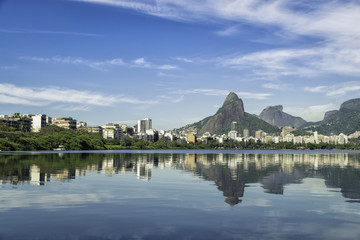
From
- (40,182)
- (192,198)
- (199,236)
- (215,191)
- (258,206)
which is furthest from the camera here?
(40,182)

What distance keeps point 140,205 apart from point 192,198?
4.22m

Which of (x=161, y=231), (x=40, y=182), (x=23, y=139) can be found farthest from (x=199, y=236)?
(x=23, y=139)

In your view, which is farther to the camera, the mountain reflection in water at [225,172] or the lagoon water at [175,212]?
the mountain reflection in water at [225,172]

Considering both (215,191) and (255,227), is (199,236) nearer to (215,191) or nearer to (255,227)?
(255,227)

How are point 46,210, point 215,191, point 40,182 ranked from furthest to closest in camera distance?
point 40,182
point 215,191
point 46,210

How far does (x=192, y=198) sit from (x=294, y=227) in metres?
8.92

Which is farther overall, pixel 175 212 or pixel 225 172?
pixel 225 172

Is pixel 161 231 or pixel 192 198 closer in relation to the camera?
pixel 161 231

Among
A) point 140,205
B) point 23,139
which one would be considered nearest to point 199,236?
point 140,205

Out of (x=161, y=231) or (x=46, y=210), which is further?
(x=46, y=210)

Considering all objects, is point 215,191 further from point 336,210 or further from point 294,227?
point 294,227

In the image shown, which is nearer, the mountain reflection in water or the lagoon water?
the lagoon water

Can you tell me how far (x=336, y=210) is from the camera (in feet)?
67.8

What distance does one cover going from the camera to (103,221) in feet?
56.2
